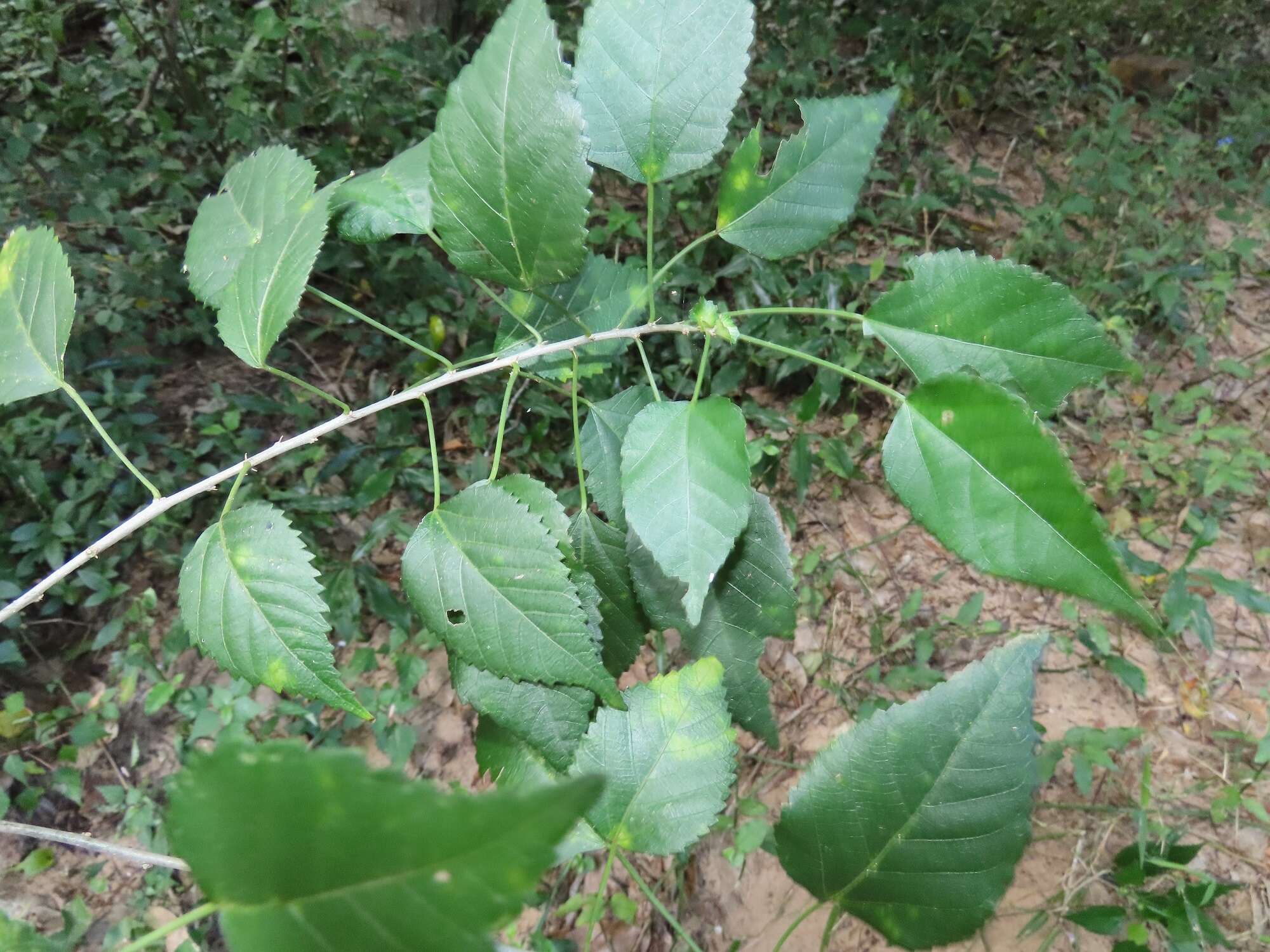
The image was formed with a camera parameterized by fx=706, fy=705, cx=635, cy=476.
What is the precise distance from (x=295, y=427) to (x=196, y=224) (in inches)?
58.3

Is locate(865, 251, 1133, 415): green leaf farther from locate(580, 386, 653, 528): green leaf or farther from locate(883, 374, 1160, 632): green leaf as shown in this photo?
locate(580, 386, 653, 528): green leaf

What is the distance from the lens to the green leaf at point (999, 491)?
48cm

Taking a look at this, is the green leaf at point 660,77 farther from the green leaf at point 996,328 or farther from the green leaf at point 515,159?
the green leaf at point 996,328

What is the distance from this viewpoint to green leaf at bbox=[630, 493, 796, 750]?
0.73 metres

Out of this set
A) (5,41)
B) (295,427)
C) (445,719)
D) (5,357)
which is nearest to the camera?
(5,357)

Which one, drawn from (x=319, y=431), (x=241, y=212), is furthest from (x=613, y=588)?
(x=241, y=212)

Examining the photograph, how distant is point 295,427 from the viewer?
2178 millimetres

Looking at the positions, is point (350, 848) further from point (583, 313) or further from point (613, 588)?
point (583, 313)

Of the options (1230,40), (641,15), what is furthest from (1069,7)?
(641,15)

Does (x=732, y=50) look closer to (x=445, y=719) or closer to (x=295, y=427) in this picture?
(x=445, y=719)

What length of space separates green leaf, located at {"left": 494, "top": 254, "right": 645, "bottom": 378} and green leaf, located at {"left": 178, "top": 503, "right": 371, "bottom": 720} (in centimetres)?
32

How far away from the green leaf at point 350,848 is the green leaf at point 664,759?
400mm

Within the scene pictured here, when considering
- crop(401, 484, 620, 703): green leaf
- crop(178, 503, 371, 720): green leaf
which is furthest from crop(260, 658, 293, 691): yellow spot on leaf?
crop(401, 484, 620, 703): green leaf

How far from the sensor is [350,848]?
0.29 meters
